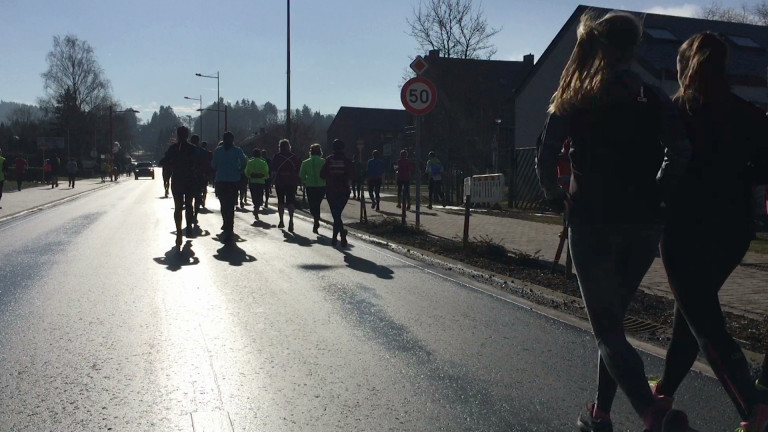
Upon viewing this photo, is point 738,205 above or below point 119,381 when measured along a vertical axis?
above

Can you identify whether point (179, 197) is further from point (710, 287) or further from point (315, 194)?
point (710, 287)

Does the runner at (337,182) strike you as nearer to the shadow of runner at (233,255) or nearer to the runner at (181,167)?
the shadow of runner at (233,255)

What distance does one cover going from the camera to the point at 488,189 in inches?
944

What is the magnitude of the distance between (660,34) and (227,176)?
28795 millimetres

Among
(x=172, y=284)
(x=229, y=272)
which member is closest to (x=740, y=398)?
(x=172, y=284)

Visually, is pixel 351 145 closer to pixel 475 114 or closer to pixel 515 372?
pixel 475 114

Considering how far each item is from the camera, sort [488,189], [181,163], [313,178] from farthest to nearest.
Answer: [488,189], [313,178], [181,163]

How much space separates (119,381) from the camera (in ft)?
16.9

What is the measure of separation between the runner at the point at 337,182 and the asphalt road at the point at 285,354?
9.42 feet

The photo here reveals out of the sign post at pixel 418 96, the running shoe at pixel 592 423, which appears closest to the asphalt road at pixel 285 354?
the running shoe at pixel 592 423

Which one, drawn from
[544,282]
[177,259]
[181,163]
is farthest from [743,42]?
[177,259]

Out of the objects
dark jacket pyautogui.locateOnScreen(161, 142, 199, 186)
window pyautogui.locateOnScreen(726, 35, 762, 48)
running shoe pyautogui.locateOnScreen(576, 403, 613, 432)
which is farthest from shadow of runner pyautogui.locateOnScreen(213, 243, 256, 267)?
window pyautogui.locateOnScreen(726, 35, 762, 48)

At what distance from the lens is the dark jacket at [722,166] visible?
3.79m

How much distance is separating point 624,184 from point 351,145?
98.7 metres
